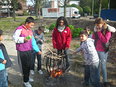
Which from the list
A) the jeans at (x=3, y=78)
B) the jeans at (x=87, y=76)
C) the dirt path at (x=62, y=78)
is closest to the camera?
the jeans at (x=3, y=78)

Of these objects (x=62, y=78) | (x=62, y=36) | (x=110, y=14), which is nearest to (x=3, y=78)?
(x=62, y=78)

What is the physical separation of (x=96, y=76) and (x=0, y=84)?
2.02 meters

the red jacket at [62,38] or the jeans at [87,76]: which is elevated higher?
the red jacket at [62,38]

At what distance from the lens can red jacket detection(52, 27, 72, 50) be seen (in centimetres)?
489

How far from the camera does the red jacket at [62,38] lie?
16.1 ft

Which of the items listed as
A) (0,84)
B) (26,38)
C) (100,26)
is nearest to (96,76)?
(100,26)

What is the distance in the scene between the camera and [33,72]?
17.5ft

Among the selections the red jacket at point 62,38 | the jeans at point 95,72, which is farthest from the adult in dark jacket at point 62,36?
the jeans at point 95,72

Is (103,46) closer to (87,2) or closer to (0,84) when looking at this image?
(0,84)

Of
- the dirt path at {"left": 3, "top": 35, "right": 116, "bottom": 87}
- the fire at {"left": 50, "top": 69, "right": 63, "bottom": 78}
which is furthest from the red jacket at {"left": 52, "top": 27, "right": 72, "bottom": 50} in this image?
the dirt path at {"left": 3, "top": 35, "right": 116, "bottom": 87}

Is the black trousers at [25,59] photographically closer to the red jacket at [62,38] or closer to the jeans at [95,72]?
the red jacket at [62,38]

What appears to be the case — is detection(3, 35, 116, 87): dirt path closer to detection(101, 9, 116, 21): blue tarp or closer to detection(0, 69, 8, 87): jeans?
detection(0, 69, 8, 87): jeans

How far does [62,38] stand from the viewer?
4945 millimetres

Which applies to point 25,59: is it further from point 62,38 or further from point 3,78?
point 62,38
